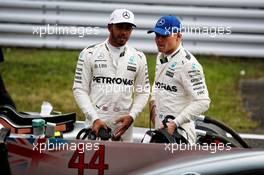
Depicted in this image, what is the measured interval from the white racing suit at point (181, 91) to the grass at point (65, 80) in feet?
8.62

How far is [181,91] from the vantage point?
459 cm

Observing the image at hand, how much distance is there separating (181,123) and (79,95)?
0.83m

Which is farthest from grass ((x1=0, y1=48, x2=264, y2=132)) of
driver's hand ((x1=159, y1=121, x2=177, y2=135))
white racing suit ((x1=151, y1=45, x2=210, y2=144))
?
driver's hand ((x1=159, y1=121, x2=177, y2=135))

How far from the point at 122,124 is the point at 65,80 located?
4.14 metres

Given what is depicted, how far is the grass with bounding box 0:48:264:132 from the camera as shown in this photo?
7727 millimetres

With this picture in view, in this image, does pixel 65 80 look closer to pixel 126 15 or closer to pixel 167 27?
pixel 126 15

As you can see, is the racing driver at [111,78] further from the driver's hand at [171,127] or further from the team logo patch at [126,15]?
the driver's hand at [171,127]

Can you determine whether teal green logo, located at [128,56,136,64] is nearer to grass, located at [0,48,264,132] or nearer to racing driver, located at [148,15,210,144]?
racing driver, located at [148,15,210,144]

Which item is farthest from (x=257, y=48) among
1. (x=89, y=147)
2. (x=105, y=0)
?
(x=89, y=147)

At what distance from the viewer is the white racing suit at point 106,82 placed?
472 cm
